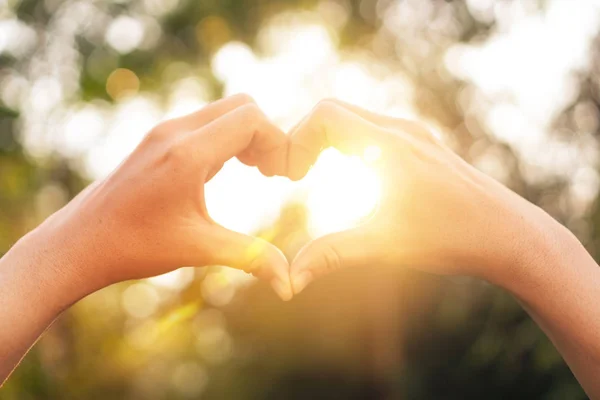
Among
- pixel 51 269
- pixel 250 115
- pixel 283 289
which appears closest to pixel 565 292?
pixel 283 289

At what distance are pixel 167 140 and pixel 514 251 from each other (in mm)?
1370

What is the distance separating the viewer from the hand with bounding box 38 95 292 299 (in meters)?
2.17

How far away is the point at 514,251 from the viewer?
227 cm

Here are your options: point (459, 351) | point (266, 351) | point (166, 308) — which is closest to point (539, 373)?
point (459, 351)

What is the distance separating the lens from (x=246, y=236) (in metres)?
2.29

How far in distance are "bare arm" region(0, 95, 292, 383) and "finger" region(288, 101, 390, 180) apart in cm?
32

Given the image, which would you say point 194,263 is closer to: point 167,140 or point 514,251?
point 167,140

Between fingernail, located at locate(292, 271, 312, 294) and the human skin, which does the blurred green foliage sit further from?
fingernail, located at locate(292, 271, 312, 294)

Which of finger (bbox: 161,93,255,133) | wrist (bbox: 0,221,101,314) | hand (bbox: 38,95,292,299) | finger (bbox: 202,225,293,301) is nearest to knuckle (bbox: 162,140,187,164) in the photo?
hand (bbox: 38,95,292,299)

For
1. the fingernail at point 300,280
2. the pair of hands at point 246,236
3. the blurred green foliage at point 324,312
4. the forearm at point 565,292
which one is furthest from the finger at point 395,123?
the blurred green foliage at point 324,312

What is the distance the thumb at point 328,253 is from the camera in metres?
2.30

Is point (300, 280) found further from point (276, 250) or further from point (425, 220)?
point (425, 220)

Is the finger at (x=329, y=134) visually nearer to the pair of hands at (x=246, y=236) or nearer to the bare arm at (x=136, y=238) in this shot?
the pair of hands at (x=246, y=236)

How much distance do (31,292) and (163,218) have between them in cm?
52
